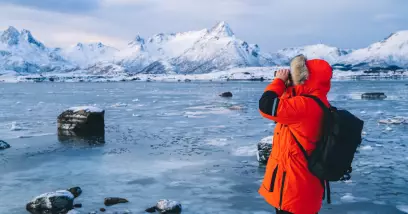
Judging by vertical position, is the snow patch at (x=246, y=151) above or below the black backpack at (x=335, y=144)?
below

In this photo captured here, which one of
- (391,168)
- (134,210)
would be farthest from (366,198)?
(134,210)

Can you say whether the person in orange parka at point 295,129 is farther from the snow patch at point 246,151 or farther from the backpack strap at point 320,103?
the snow patch at point 246,151

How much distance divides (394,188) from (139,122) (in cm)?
1696

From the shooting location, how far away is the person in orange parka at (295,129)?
436 cm

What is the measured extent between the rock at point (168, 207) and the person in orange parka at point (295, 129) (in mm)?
4520

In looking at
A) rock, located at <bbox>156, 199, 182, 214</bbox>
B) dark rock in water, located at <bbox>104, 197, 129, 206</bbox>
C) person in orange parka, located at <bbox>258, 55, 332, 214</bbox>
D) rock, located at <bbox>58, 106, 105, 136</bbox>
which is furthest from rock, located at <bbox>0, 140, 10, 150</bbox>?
person in orange parka, located at <bbox>258, 55, 332, 214</bbox>

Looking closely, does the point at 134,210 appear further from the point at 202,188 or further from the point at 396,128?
the point at 396,128

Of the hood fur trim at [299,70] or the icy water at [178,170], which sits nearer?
the hood fur trim at [299,70]

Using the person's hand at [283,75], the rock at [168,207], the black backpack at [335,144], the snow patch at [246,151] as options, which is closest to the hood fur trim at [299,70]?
the person's hand at [283,75]

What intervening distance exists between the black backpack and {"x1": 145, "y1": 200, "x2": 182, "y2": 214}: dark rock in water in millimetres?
5030

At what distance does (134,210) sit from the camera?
902cm

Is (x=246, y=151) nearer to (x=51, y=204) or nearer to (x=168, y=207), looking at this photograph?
(x=168, y=207)

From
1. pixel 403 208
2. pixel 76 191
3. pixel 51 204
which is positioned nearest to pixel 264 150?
pixel 403 208

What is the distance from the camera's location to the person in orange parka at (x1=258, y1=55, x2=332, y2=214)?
4359mm
